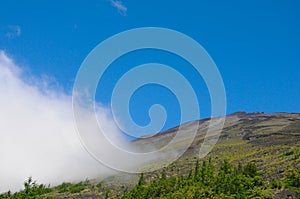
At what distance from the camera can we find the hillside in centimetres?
8391

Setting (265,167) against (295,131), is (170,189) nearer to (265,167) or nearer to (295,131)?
(265,167)

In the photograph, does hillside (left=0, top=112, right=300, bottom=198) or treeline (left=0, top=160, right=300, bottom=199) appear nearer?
treeline (left=0, top=160, right=300, bottom=199)

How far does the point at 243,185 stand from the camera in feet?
252

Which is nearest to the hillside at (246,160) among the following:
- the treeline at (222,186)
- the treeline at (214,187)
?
the treeline at (222,186)

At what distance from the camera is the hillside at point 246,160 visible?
83.9 meters

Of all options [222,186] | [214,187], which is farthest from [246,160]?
[222,186]

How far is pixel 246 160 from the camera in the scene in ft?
384

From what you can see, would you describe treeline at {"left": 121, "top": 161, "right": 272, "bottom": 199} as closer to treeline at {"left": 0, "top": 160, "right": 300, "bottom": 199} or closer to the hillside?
treeline at {"left": 0, "top": 160, "right": 300, "bottom": 199}

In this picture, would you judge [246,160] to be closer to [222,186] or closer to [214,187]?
[214,187]

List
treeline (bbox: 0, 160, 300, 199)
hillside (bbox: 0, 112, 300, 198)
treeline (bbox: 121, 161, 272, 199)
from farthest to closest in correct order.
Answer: hillside (bbox: 0, 112, 300, 198) → treeline (bbox: 121, 161, 272, 199) → treeline (bbox: 0, 160, 300, 199)

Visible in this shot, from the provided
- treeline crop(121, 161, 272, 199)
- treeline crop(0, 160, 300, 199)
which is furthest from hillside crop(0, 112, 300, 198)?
treeline crop(121, 161, 272, 199)

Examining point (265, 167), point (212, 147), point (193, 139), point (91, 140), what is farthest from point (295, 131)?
point (91, 140)

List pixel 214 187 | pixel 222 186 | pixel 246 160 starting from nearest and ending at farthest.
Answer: pixel 222 186 → pixel 214 187 → pixel 246 160

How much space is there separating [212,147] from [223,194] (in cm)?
8538
